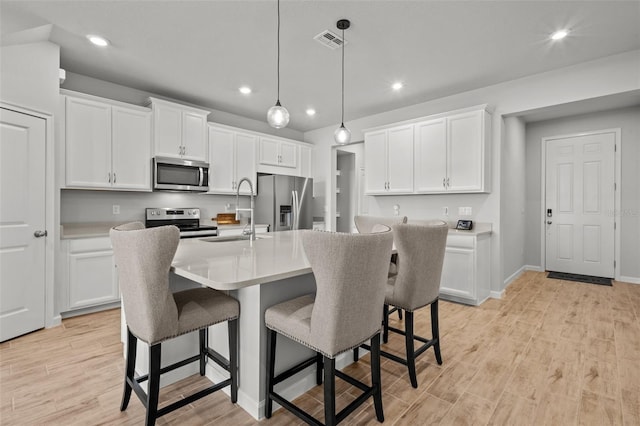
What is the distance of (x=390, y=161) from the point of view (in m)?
4.52

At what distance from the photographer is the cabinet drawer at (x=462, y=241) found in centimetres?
348

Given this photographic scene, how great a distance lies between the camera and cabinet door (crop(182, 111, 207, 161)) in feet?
13.3

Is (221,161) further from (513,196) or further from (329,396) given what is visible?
(513,196)

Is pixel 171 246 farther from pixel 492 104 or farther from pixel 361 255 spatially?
pixel 492 104

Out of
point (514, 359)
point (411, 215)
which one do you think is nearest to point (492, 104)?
point (411, 215)

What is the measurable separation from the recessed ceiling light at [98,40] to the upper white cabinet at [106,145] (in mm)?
695

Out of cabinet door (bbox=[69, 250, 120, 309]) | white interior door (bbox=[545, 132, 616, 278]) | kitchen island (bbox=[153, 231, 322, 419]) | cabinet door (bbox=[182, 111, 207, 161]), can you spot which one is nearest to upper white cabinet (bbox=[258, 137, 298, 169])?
cabinet door (bbox=[182, 111, 207, 161])

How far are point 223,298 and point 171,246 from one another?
0.48m

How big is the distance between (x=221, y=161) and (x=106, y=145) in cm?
144

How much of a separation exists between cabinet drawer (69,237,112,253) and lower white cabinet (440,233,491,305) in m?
3.83

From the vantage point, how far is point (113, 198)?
377 cm

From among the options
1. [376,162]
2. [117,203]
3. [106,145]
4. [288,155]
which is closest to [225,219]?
[117,203]

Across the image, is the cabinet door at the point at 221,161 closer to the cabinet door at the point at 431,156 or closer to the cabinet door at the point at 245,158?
the cabinet door at the point at 245,158

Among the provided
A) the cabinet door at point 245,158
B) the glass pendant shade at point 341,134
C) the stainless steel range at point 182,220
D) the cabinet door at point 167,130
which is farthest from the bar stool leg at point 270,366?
the cabinet door at point 245,158
